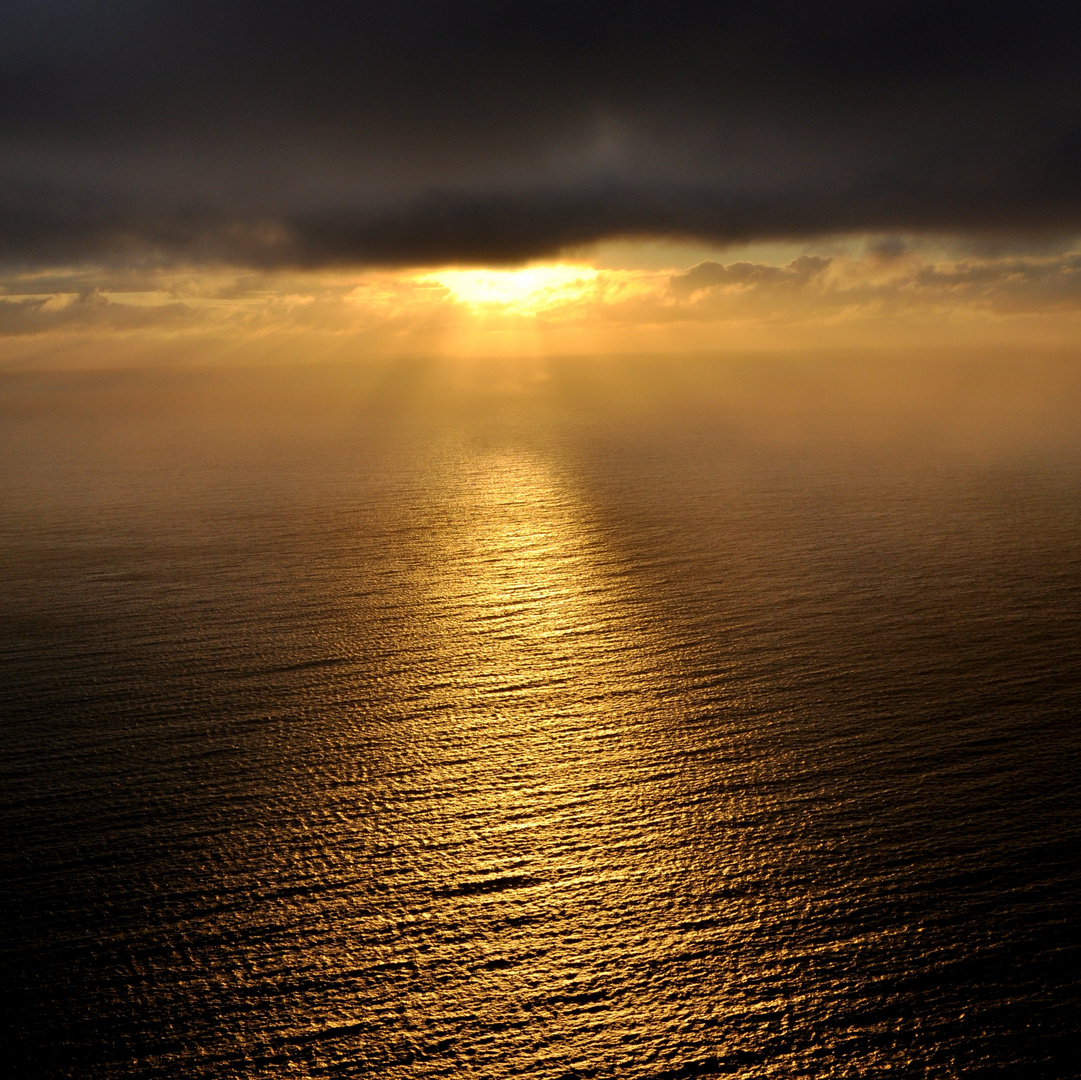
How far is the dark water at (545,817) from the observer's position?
30266 millimetres

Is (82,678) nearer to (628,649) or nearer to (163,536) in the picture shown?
(628,649)

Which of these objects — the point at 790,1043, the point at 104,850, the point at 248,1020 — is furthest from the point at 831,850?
the point at 104,850

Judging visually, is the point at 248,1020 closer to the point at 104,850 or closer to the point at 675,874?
the point at 104,850

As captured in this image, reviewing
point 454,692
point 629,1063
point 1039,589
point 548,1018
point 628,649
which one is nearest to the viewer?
point 629,1063

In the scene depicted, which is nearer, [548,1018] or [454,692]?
[548,1018]

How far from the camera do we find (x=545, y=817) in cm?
4341

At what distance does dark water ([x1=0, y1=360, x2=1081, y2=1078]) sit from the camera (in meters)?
30.3

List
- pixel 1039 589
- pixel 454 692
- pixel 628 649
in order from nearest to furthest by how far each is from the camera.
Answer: pixel 454 692 → pixel 628 649 → pixel 1039 589

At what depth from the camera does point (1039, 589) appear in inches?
3029

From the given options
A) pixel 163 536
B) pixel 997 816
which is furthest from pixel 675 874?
pixel 163 536

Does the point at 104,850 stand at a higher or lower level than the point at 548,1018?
higher

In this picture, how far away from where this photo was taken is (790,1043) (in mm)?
29438

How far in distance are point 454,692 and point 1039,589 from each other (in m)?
54.6

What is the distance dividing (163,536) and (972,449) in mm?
171105
